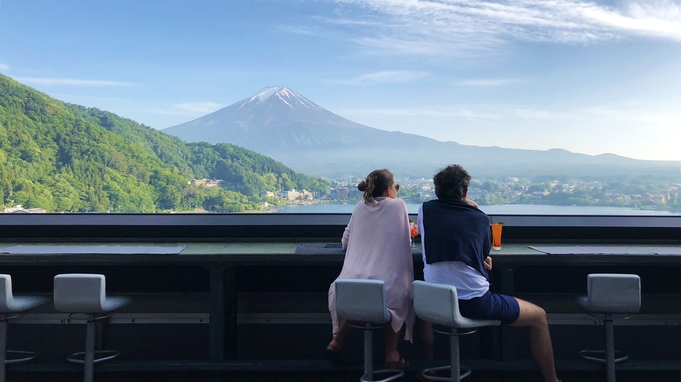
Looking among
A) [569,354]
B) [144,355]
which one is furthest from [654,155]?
[144,355]

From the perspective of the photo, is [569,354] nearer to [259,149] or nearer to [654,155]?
[654,155]

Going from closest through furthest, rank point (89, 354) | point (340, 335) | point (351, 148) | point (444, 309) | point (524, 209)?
point (444, 309) < point (89, 354) < point (340, 335) < point (524, 209) < point (351, 148)

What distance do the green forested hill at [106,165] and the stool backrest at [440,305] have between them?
1.45 m

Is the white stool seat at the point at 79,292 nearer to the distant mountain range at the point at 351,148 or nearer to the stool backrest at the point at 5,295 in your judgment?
the stool backrest at the point at 5,295

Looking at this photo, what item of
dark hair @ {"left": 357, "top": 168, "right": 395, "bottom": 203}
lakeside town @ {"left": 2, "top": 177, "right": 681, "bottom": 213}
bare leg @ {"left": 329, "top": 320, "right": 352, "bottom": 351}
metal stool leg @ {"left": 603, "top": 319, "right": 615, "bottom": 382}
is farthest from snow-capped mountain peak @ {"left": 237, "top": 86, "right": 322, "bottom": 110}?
metal stool leg @ {"left": 603, "top": 319, "right": 615, "bottom": 382}

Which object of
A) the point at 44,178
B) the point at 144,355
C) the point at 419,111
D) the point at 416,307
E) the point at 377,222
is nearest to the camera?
the point at 416,307

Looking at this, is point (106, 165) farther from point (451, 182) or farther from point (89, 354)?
point (451, 182)

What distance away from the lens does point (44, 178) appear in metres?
3.46

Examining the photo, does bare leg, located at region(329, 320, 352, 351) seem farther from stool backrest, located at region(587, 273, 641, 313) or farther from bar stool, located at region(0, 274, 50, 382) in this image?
bar stool, located at region(0, 274, 50, 382)

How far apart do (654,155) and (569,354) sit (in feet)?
5.08

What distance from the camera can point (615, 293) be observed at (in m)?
2.47

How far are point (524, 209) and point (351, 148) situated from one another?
1.26 m

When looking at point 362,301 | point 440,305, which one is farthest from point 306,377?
point 440,305

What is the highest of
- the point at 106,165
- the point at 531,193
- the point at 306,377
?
the point at 106,165
